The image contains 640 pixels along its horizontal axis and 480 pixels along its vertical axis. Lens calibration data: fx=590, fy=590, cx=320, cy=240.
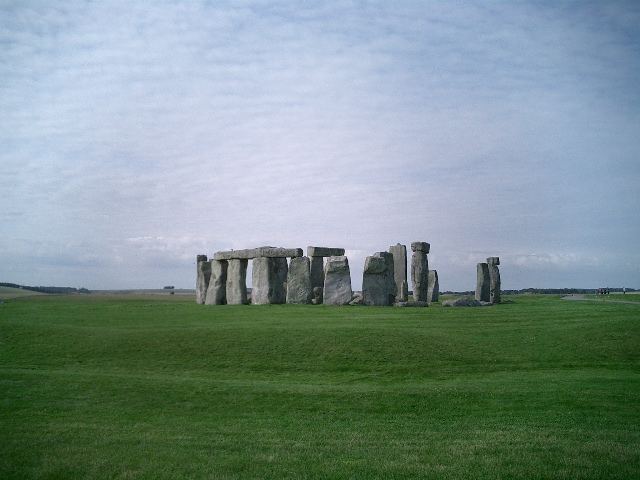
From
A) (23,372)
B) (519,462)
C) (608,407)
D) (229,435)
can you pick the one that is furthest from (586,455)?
(23,372)

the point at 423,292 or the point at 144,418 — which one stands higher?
the point at 423,292

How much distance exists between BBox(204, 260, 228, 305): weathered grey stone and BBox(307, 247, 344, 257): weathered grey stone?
532 cm

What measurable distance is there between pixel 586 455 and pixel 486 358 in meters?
7.82

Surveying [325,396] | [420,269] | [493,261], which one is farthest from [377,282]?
[325,396]

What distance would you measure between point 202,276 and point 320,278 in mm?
7964

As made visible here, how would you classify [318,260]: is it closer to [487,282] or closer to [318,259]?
[318,259]

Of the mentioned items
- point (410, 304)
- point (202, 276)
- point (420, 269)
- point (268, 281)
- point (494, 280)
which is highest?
point (420, 269)

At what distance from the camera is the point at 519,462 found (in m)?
8.34

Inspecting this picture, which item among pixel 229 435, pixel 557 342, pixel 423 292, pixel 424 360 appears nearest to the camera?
pixel 229 435

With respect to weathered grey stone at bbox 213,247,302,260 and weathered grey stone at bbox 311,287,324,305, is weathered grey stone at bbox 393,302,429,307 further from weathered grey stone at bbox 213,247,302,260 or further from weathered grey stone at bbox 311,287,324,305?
weathered grey stone at bbox 213,247,302,260

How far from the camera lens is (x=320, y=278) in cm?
3319

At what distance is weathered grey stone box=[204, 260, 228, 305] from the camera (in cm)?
3334

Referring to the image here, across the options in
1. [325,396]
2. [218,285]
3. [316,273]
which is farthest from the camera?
[218,285]

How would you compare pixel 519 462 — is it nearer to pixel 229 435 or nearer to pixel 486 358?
pixel 229 435
